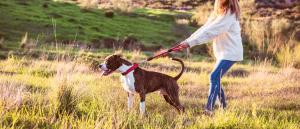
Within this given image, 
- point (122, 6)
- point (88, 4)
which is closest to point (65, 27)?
point (88, 4)

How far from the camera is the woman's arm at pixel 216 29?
10.9 ft

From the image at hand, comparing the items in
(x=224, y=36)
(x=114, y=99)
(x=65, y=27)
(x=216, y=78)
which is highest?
(x=65, y=27)

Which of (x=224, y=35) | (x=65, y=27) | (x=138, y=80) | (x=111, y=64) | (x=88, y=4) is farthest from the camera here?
(x=88, y=4)

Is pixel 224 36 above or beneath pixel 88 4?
beneath

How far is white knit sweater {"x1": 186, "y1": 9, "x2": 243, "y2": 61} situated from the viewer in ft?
11.0

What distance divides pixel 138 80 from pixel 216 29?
1502 mm

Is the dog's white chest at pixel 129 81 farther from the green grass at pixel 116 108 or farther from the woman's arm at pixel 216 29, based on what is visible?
the woman's arm at pixel 216 29

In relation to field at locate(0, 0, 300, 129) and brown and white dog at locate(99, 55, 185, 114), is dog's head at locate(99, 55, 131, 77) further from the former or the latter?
field at locate(0, 0, 300, 129)

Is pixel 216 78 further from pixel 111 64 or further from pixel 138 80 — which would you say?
pixel 111 64

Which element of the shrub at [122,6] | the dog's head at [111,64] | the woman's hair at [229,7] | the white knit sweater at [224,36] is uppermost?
the shrub at [122,6]

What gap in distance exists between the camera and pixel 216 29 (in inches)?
132

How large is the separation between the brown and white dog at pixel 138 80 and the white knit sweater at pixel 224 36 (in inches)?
32.2

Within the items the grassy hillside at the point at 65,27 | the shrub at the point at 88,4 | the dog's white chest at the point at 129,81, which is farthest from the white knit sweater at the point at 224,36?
the shrub at the point at 88,4

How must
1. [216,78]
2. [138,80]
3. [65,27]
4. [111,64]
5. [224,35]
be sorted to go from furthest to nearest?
[65,27] < [216,78] < [224,35] < [138,80] < [111,64]
